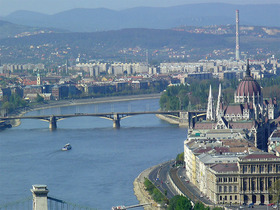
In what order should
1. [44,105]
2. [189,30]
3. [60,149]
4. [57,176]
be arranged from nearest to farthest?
[57,176], [60,149], [44,105], [189,30]

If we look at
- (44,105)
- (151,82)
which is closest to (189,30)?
(151,82)

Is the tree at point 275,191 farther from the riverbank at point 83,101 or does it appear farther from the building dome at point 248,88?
the riverbank at point 83,101

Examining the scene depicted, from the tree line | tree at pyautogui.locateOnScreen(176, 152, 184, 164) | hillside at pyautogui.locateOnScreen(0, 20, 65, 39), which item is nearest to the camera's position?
tree at pyautogui.locateOnScreen(176, 152, 184, 164)

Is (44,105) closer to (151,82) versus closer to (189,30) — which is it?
(151,82)

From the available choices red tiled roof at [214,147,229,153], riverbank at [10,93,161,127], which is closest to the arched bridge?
riverbank at [10,93,161,127]

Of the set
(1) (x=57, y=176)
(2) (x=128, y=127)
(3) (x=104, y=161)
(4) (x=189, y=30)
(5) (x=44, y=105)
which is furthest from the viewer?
(4) (x=189, y=30)

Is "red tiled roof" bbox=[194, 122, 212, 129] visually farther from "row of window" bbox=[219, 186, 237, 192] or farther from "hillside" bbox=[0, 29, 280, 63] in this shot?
"hillside" bbox=[0, 29, 280, 63]

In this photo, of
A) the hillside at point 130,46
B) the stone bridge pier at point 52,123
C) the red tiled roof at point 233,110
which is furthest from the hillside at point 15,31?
the red tiled roof at point 233,110
